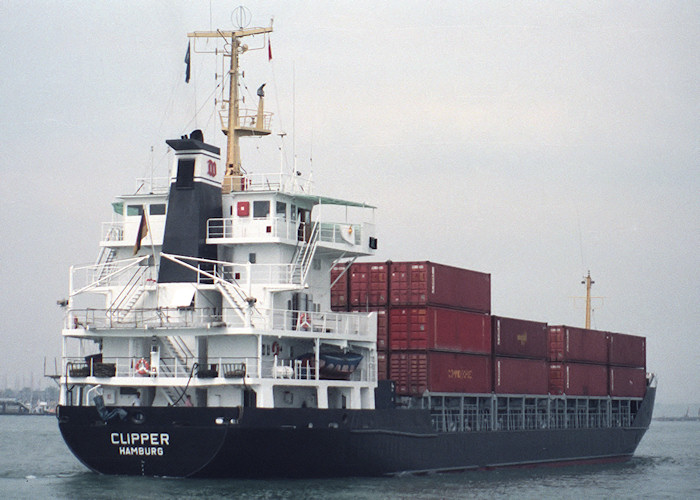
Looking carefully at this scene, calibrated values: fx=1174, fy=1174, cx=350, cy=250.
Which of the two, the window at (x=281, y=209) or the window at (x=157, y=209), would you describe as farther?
the window at (x=157, y=209)

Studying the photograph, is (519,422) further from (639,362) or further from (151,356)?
(151,356)

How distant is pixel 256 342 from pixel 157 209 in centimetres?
583

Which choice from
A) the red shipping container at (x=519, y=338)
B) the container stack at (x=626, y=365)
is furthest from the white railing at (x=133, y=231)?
the container stack at (x=626, y=365)

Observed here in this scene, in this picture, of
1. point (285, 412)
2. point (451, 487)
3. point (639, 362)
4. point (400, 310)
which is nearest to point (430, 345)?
point (400, 310)

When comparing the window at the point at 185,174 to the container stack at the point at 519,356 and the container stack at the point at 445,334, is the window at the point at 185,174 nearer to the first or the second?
the container stack at the point at 445,334

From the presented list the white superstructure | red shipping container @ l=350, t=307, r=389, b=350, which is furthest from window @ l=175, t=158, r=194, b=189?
red shipping container @ l=350, t=307, r=389, b=350

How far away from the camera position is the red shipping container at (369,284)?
128 feet

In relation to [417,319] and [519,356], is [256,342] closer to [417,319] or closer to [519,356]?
[417,319]

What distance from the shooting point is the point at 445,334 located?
39406mm

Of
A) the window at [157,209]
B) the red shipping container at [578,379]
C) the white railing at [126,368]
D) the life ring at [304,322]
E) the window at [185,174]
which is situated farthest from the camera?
the red shipping container at [578,379]

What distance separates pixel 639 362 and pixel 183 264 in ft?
99.5

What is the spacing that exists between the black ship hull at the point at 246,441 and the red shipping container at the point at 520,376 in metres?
7.02

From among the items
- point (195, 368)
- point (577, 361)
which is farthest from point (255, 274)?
point (577, 361)

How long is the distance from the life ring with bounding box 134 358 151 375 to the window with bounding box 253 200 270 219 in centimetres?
560
